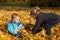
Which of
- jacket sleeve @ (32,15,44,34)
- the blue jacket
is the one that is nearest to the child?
the blue jacket

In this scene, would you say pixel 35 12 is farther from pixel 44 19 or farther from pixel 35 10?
pixel 44 19

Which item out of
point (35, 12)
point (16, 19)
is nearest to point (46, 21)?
point (35, 12)

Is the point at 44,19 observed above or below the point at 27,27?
above

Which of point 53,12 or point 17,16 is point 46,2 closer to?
point 53,12

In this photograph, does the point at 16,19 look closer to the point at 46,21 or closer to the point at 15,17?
the point at 15,17

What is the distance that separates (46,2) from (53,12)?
0.48ft

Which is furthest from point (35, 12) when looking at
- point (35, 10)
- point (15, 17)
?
point (15, 17)

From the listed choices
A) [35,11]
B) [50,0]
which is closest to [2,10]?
[35,11]

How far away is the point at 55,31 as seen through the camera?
3078 millimetres

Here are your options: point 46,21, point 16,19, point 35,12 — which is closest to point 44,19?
point 46,21

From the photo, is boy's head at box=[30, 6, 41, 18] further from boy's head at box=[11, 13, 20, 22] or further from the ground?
boy's head at box=[11, 13, 20, 22]

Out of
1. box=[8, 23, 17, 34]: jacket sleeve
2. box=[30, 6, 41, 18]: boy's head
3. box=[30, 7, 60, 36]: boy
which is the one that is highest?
box=[30, 6, 41, 18]: boy's head

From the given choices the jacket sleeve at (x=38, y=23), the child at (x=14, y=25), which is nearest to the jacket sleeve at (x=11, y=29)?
the child at (x=14, y=25)

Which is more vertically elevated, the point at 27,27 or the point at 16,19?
the point at 16,19
